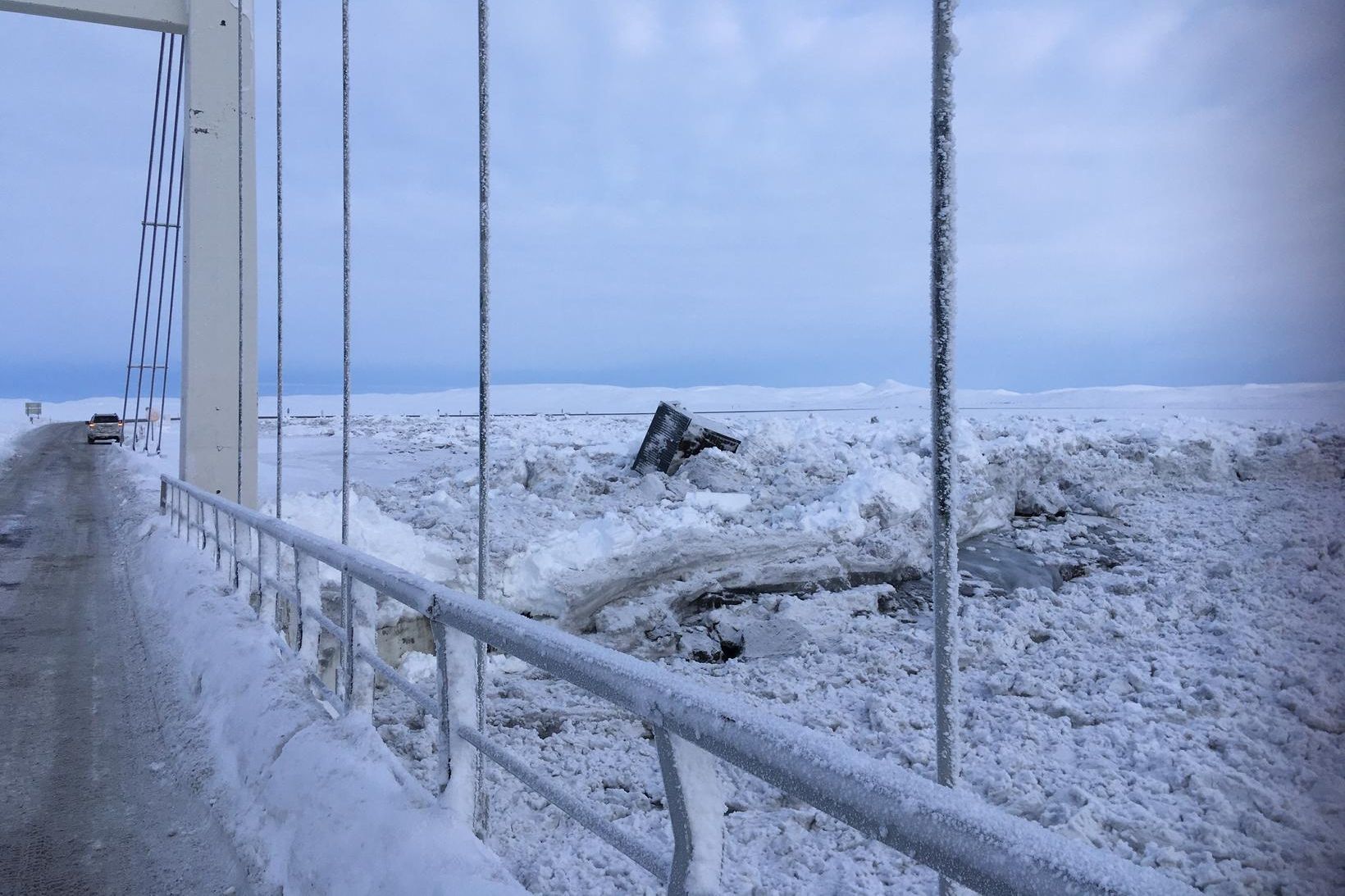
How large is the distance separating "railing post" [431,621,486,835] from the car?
49.3 meters

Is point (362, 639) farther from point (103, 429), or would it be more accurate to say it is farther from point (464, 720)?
point (103, 429)

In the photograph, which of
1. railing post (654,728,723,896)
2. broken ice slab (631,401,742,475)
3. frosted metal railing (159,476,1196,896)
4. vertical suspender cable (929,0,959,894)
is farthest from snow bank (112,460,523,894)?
broken ice slab (631,401,742,475)

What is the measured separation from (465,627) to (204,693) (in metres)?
3.27

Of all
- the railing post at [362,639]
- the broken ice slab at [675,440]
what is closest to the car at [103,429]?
the broken ice slab at [675,440]

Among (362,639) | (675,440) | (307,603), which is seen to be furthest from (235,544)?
(675,440)

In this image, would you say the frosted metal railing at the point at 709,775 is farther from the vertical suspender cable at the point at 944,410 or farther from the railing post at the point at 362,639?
the vertical suspender cable at the point at 944,410

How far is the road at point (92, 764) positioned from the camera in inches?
129

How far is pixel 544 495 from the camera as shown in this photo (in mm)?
13867

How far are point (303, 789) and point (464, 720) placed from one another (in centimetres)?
99

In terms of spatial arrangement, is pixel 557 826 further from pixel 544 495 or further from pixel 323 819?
pixel 544 495

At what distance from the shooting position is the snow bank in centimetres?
250

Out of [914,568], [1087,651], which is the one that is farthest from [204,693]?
[914,568]

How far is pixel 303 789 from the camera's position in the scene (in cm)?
324

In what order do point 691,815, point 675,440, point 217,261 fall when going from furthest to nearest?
point 675,440 → point 217,261 → point 691,815
